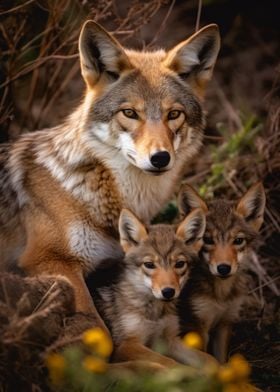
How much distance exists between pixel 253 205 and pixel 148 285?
1194 millimetres

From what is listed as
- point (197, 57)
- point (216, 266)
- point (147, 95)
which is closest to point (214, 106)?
point (197, 57)

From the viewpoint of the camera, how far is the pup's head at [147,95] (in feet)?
18.6

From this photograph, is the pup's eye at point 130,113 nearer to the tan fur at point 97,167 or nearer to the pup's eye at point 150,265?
the tan fur at point 97,167

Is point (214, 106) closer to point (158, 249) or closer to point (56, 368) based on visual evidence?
point (158, 249)

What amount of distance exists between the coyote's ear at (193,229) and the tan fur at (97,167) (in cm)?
41

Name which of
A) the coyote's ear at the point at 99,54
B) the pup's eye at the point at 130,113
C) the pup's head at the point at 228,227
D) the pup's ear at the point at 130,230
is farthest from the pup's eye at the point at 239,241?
the coyote's ear at the point at 99,54

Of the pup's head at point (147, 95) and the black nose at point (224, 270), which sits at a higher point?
the pup's head at point (147, 95)

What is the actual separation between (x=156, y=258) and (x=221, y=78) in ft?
21.1

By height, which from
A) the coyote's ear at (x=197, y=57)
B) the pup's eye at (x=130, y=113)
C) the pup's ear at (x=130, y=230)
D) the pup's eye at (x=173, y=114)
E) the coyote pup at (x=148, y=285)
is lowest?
the coyote pup at (x=148, y=285)

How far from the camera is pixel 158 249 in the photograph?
564 cm

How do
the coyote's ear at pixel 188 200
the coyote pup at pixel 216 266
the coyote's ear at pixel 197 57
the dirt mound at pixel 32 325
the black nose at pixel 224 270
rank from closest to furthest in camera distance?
the dirt mound at pixel 32 325 → the black nose at pixel 224 270 → the coyote pup at pixel 216 266 → the coyote's ear at pixel 197 57 → the coyote's ear at pixel 188 200

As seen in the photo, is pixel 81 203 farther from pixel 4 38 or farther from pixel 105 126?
pixel 4 38

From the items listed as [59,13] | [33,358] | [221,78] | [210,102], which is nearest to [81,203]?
[33,358]

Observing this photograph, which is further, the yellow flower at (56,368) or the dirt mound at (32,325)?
the dirt mound at (32,325)
